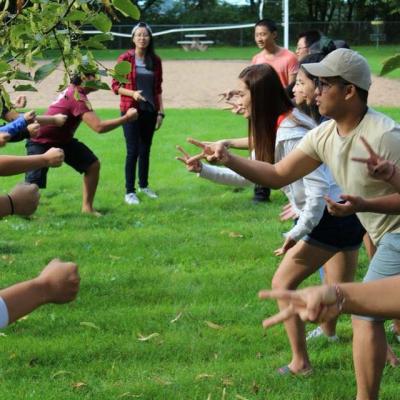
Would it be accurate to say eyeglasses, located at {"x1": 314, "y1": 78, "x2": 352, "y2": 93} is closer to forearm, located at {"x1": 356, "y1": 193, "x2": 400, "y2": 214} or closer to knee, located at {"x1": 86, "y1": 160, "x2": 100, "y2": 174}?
forearm, located at {"x1": 356, "y1": 193, "x2": 400, "y2": 214}

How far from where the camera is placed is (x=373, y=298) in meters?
2.87

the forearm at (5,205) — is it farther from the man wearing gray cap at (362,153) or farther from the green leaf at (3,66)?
the man wearing gray cap at (362,153)

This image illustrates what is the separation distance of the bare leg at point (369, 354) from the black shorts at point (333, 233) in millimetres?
834

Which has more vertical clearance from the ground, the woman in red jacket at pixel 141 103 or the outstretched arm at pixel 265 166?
the outstretched arm at pixel 265 166

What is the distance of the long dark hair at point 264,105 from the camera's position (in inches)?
200

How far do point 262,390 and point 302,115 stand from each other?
1.57 metres

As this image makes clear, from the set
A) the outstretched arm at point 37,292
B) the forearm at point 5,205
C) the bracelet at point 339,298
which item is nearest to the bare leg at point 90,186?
the forearm at point 5,205

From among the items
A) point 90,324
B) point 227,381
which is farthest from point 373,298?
point 90,324

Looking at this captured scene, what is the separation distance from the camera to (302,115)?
5.19 metres

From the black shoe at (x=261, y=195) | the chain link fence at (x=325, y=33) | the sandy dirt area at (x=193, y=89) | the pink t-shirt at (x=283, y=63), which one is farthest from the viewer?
the chain link fence at (x=325, y=33)

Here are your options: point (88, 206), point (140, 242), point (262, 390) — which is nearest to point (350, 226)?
point (262, 390)

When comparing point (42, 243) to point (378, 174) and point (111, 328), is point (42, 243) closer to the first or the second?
point (111, 328)

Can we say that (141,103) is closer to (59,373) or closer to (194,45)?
(59,373)

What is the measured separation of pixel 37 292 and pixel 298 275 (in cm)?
223
